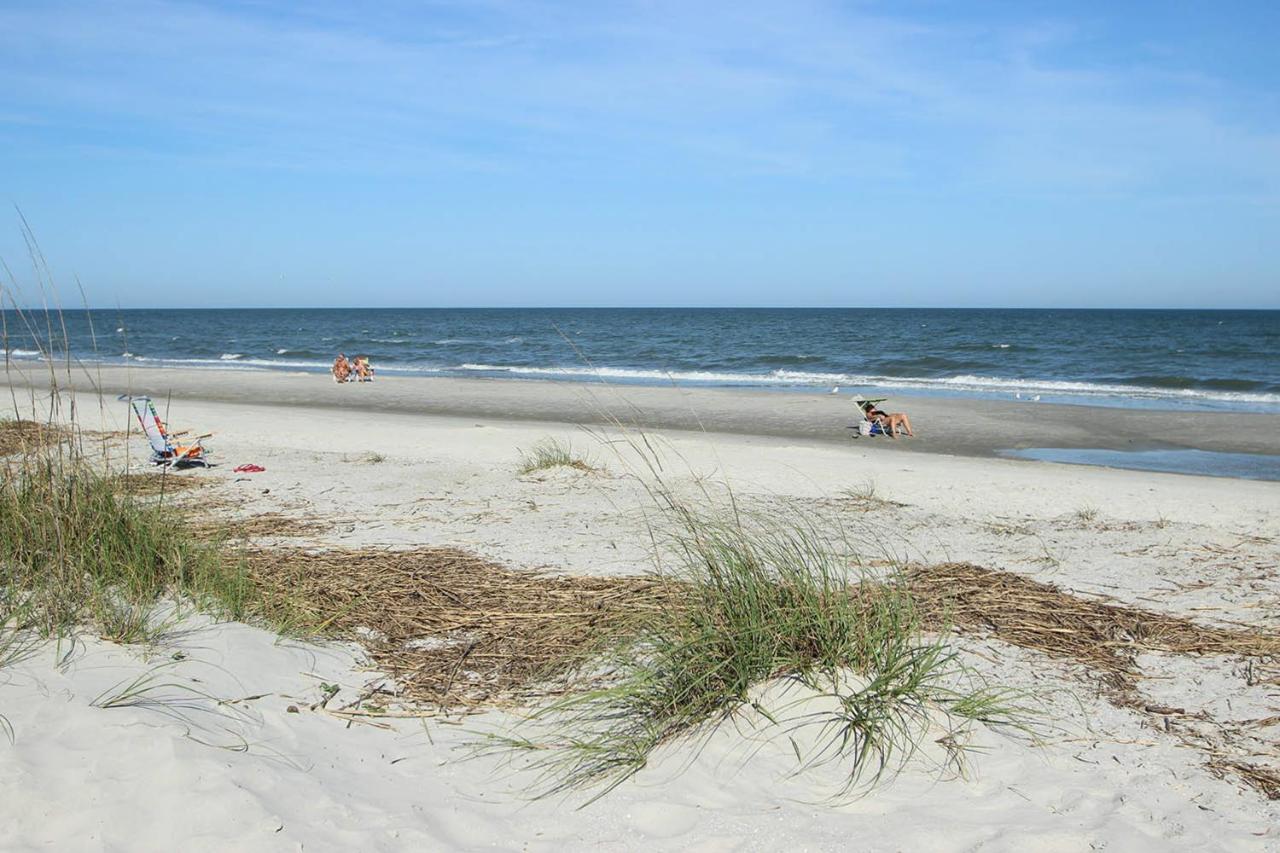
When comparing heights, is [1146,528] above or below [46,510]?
below

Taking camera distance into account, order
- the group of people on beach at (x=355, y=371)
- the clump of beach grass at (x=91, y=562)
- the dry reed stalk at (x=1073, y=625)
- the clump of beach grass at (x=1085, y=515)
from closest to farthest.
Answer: the clump of beach grass at (x=91, y=562) < the dry reed stalk at (x=1073, y=625) < the clump of beach grass at (x=1085, y=515) < the group of people on beach at (x=355, y=371)

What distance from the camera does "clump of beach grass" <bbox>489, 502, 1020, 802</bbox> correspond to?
2902 millimetres

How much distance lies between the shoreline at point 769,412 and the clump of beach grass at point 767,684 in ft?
24.5

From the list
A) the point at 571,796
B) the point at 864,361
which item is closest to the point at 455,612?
the point at 571,796

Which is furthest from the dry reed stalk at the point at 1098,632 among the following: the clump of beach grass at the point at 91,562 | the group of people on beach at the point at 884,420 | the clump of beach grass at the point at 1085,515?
the group of people on beach at the point at 884,420

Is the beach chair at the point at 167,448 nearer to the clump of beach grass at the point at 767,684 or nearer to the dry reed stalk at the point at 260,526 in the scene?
the dry reed stalk at the point at 260,526

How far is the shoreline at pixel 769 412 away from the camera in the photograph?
14.0 m

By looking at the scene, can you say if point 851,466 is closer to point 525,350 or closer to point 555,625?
point 555,625

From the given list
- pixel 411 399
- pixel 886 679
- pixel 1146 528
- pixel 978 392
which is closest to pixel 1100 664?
pixel 886 679

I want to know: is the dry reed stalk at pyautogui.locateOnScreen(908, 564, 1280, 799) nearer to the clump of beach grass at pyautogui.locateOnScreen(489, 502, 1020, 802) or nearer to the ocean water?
the clump of beach grass at pyautogui.locateOnScreen(489, 502, 1020, 802)

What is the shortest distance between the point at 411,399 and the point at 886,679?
59.7 ft

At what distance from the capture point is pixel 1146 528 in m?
6.57

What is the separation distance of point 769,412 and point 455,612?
14008 mm

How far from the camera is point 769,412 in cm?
1775
